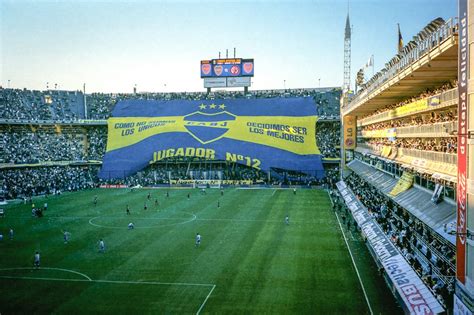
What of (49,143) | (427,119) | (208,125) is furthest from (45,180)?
(427,119)

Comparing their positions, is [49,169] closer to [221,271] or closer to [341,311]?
[221,271]

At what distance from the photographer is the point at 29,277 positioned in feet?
86.0

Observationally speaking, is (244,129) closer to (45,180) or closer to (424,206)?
(45,180)

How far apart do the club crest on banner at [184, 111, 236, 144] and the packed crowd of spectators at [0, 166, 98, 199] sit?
20141 millimetres

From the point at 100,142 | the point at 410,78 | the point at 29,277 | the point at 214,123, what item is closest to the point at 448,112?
the point at 410,78

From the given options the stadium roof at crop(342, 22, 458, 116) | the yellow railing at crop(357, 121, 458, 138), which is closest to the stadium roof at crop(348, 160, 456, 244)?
the yellow railing at crop(357, 121, 458, 138)

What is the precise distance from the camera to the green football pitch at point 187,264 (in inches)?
856

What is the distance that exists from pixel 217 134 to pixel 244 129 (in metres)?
5.21

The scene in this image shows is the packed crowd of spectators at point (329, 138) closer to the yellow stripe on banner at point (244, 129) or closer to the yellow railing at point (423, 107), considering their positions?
the yellow stripe on banner at point (244, 129)

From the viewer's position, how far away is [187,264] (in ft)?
92.5

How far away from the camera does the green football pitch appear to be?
21750mm

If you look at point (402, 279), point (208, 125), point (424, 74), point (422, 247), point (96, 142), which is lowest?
point (402, 279)

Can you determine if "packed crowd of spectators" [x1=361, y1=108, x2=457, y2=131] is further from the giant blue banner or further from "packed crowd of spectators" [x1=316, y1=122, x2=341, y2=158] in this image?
"packed crowd of spectators" [x1=316, y1=122, x2=341, y2=158]

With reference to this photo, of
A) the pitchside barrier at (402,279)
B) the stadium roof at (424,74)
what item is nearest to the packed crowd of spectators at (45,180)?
the stadium roof at (424,74)
